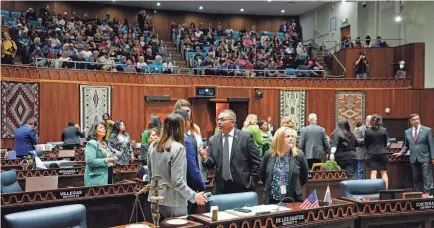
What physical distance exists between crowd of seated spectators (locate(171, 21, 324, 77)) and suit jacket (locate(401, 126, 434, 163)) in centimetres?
781

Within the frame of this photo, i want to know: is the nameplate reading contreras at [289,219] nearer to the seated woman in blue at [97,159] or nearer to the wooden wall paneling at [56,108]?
the seated woman in blue at [97,159]

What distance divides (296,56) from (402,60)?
3.73 meters

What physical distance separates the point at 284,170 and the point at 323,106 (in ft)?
39.5

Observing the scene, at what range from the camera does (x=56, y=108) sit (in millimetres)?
12398

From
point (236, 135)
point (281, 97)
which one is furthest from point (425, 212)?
point (281, 97)

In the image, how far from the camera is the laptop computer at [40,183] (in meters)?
4.53

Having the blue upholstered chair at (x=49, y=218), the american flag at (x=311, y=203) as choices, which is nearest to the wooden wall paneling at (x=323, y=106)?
the american flag at (x=311, y=203)

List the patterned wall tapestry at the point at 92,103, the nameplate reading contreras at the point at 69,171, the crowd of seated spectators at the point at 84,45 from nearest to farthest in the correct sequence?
1. the nameplate reading contreras at the point at 69,171
2. the crowd of seated spectators at the point at 84,45
3. the patterned wall tapestry at the point at 92,103

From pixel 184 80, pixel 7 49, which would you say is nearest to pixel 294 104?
pixel 184 80

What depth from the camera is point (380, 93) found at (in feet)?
51.4

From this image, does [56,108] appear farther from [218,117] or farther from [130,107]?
[218,117]

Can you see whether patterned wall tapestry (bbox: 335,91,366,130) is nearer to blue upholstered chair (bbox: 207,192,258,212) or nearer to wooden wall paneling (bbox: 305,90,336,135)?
wooden wall paneling (bbox: 305,90,336,135)

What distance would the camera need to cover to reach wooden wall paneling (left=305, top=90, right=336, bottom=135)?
1562 centimetres

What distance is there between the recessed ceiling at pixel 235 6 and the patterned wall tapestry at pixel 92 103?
7822 mm
